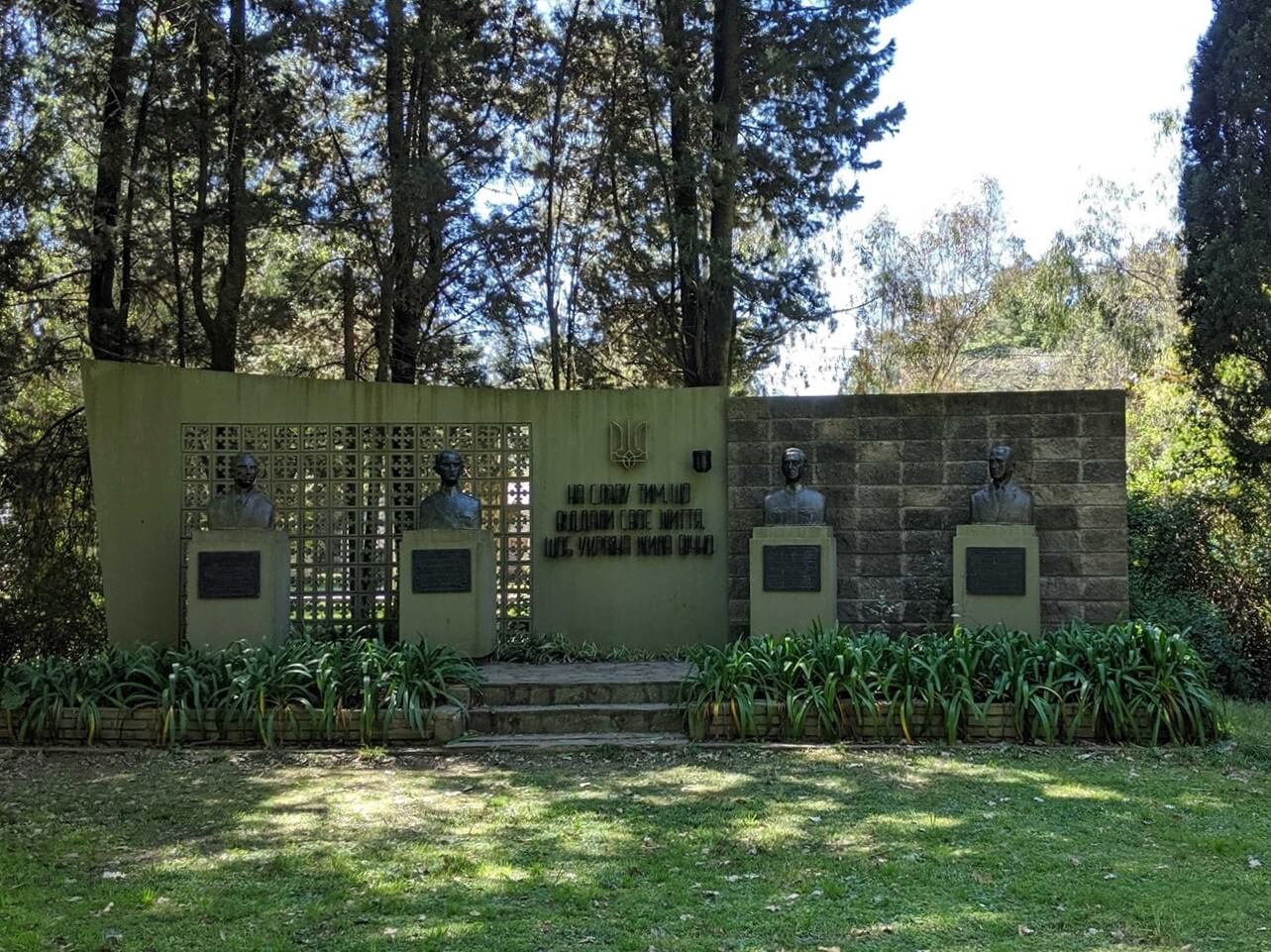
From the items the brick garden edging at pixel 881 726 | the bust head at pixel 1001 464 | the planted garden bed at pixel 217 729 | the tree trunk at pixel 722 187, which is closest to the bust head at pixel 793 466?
the bust head at pixel 1001 464

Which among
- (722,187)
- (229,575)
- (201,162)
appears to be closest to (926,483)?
(722,187)

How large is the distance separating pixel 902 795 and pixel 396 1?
976cm

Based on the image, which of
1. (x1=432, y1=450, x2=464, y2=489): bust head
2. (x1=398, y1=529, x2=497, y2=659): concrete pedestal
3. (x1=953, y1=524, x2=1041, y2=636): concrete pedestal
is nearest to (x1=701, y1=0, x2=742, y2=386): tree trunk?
(x1=432, y1=450, x2=464, y2=489): bust head

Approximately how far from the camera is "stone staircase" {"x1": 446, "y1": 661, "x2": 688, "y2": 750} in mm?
7355

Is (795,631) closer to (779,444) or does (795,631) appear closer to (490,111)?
(779,444)

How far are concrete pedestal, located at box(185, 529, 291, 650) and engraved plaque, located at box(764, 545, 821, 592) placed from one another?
4.10 m

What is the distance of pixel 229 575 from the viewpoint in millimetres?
8789

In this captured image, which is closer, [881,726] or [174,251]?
[881,726]

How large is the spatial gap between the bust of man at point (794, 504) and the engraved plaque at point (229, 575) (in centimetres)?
433

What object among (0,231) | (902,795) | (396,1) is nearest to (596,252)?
(396,1)

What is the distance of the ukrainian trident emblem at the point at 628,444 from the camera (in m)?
10.3

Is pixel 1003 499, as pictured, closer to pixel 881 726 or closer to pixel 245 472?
pixel 881 726

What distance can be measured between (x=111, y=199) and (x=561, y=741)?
758 cm

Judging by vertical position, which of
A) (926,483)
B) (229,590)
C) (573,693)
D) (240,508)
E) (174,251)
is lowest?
(573,693)
